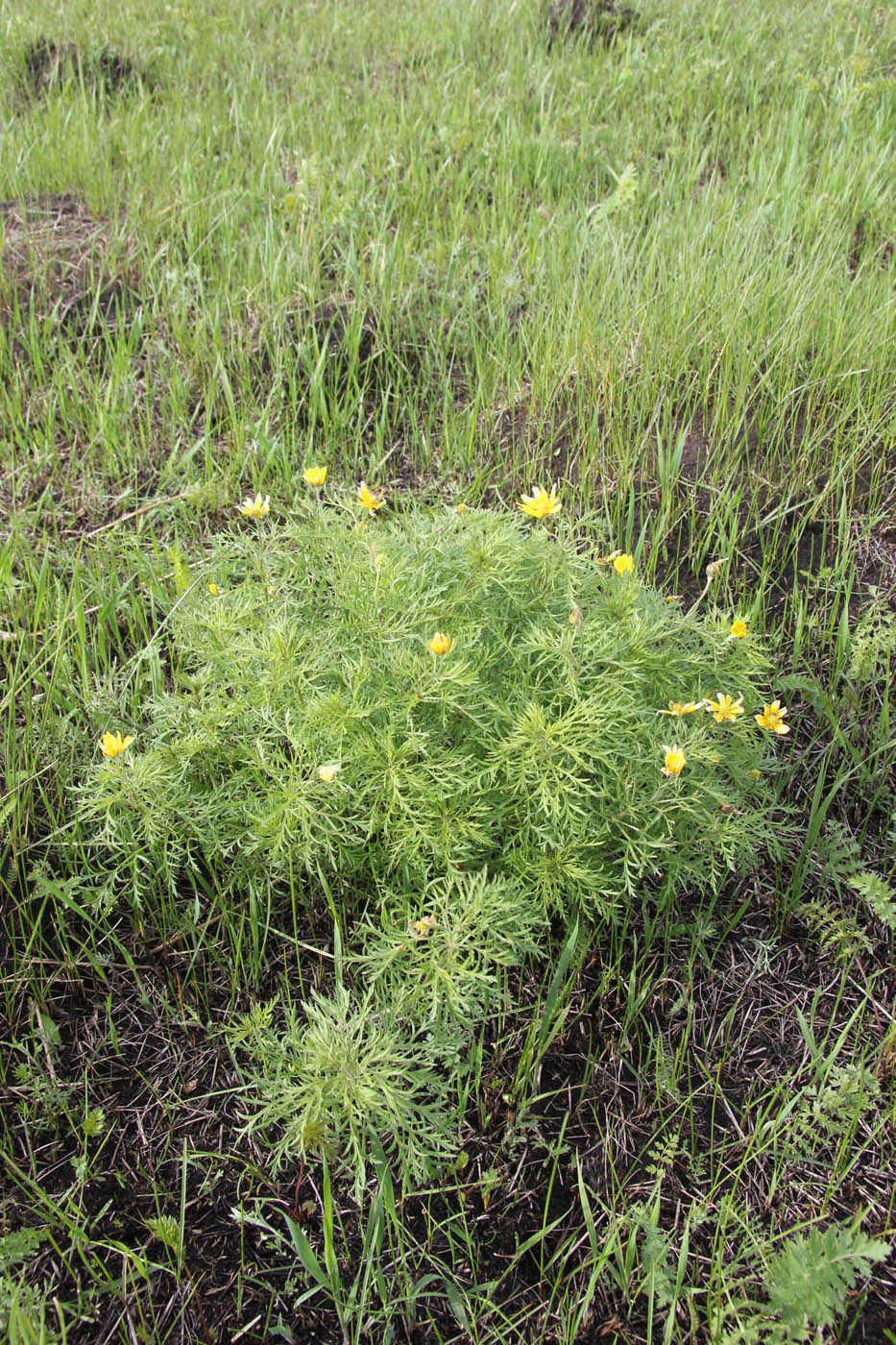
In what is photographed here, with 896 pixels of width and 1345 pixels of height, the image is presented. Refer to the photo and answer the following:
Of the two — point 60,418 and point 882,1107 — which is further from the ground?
point 60,418

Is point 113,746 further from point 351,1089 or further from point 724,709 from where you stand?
point 724,709

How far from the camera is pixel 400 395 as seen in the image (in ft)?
11.0

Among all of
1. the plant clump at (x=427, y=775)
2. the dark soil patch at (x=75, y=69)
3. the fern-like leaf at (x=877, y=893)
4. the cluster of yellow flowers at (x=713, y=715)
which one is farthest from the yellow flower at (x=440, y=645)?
the dark soil patch at (x=75, y=69)

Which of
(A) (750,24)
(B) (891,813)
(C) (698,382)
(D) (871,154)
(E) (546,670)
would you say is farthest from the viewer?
(A) (750,24)

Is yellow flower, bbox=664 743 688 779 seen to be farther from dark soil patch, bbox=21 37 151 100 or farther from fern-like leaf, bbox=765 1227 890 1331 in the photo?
dark soil patch, bbox=21 37 151 100

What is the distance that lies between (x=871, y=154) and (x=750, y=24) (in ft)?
7.11

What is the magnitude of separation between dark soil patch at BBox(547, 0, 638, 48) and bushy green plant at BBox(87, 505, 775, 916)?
4883 mm

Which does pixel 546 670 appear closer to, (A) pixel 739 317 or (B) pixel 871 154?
(A) pixel 739 317

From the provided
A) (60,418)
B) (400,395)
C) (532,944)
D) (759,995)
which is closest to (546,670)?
Answer: (532,944)

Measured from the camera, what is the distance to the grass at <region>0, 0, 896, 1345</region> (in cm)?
167

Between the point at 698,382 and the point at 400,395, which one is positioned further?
the point at 400,395

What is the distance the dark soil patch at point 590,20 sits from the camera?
5.65 metres

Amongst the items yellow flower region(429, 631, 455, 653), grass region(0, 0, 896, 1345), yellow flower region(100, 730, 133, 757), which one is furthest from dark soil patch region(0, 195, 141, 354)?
→ yellow flower region(429, 631, 455, 653)

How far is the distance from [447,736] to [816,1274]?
3.48ft
